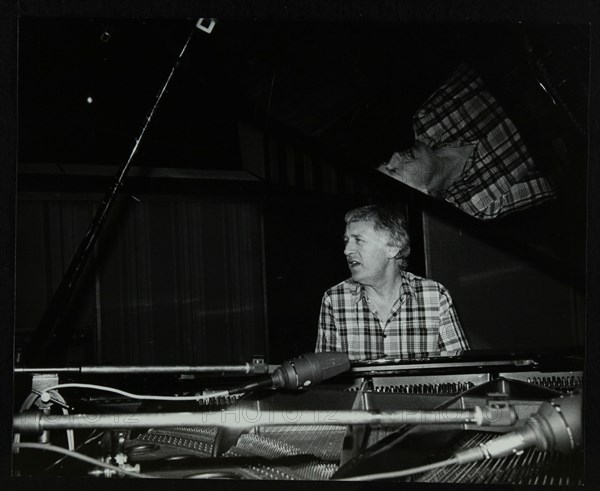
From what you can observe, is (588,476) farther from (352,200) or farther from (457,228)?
(352,200)

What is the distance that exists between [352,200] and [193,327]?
395mm

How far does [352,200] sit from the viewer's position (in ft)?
4.19

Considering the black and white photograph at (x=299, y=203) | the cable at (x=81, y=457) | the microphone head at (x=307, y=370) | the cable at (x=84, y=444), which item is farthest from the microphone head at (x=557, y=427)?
the cable at (x=84, y=444)

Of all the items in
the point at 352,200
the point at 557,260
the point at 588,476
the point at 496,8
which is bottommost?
the point at 588,476

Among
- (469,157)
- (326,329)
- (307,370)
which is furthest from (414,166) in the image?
(307,370)

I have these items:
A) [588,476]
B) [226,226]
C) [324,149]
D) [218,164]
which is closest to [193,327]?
[226,226]

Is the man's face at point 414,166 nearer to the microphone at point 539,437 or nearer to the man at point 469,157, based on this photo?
the man at point 469,157

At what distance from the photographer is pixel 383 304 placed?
125 cm

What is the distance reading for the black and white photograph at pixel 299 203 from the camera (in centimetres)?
121

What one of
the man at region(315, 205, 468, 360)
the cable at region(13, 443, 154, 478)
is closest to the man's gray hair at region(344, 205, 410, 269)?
the man at region(315, 205, 468, 360)

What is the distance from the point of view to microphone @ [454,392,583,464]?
87 centimetres

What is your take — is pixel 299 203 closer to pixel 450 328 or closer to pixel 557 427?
pixel 450 328

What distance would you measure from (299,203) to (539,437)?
62 centimetres

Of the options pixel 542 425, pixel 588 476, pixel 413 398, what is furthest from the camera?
pixel 588 476
